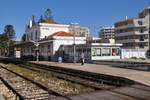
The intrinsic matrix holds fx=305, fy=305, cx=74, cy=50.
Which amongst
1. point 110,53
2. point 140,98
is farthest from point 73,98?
point 110,53

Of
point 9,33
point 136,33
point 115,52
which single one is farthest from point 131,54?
point 9,33

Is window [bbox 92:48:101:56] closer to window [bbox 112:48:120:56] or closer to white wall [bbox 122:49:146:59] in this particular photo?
window [bbox 112:48:120:56]

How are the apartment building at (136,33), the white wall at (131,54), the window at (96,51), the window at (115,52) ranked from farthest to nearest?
the apartment building at (136,33) → the white wall at (131,54) → the window at (115,52) → the window at (96,51)

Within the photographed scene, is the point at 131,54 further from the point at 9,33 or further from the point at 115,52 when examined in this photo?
the point at 9,33

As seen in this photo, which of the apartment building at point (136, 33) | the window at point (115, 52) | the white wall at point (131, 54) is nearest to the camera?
the window at point (115, 52)

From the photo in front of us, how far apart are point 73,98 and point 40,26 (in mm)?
71383

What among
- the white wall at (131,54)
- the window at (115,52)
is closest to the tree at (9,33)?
the white wall at (131,54)

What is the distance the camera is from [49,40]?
2373 inches

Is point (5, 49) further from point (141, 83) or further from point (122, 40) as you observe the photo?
point (141, 83)

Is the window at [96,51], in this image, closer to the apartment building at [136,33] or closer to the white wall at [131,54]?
the white wall at [131,54]

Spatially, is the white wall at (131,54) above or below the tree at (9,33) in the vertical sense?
below

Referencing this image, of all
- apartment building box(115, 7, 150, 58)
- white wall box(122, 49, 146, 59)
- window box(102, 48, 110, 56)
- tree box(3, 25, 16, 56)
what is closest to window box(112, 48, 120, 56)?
window box(102, 48, 110, 56)

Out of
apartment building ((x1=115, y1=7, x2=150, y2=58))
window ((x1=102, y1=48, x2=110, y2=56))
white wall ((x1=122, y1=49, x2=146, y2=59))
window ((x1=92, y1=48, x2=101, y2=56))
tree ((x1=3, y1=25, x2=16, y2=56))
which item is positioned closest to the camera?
window ((x1=92, y1=48, x2=101, y2=56))

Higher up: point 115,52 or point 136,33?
point 136,33
